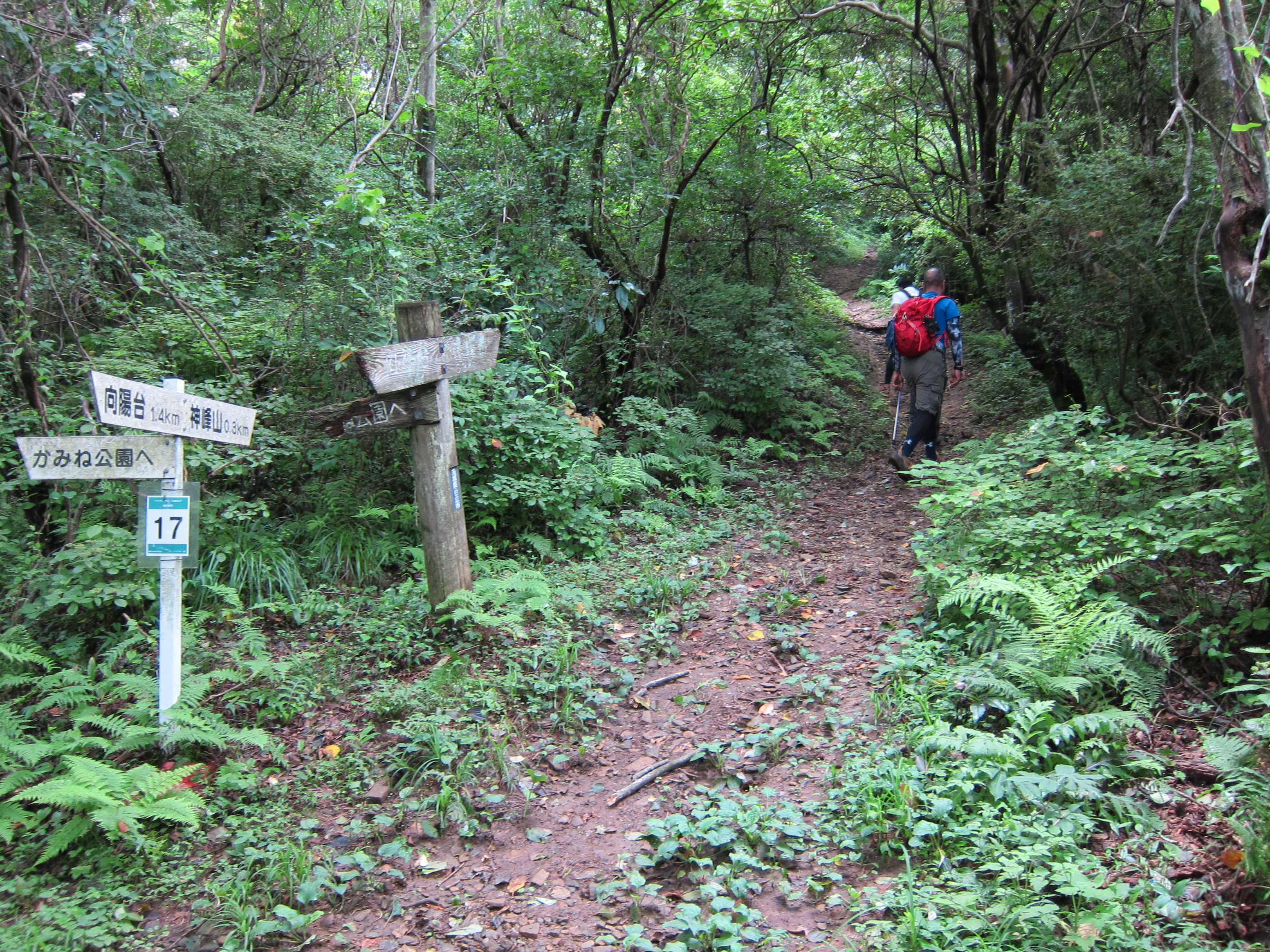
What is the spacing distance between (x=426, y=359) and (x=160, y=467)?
1.75 metres

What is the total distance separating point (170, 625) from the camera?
4234mm

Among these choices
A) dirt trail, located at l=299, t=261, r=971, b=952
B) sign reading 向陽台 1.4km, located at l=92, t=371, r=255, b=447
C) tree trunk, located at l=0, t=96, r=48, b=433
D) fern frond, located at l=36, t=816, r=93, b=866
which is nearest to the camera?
dirt trail, located at l=299, t=261, r=971, b=952

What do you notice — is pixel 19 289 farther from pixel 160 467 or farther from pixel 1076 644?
pixel 1076 644

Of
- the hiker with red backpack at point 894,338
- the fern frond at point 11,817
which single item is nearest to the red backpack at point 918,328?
the hiker with red backpack at point 894,338

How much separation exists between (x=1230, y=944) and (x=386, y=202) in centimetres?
918

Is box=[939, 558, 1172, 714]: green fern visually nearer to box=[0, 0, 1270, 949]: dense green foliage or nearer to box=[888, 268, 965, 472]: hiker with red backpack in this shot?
box=[0, 0, 1270, 949]: dense green foliage

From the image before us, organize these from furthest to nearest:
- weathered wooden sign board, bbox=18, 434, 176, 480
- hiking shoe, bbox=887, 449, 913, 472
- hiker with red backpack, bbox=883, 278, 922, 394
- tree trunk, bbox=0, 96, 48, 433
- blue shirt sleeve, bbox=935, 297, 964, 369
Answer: hiking shoe, bbox=887, 449, 913, 472, hiker with red backpack, bbox=883, 278, 922, 394, blue shirt sleeve, bbox=935, 297, 964, 369, tree trunk, bbox=0, 96, 48, 433, weathered wooden sign board, bbox=18, 434, 176, 480

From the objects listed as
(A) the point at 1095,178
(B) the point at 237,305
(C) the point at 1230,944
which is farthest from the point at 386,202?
(C) the point at 1230,944

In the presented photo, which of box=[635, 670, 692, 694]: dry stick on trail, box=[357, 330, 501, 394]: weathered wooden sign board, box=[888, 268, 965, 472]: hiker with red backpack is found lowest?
box=[635, 670, 692, 694]: dry stick on trail

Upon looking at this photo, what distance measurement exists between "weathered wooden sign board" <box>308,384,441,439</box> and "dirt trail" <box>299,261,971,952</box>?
6.92 feet

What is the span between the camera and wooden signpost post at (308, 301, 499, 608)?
5246 mm

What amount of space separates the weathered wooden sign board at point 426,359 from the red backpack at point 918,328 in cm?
522

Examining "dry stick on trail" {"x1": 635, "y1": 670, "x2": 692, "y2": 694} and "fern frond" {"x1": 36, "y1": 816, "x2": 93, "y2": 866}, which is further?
"dry stick on trail" {"x1": 635, "y1": 670, "x2": 692, "y2": 694}

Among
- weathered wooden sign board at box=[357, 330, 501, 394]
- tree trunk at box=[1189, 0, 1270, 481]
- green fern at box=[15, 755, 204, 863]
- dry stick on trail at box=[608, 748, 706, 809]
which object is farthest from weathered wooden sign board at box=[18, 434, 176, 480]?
tree trunk at box=[1189, 0, 1270, 481]
